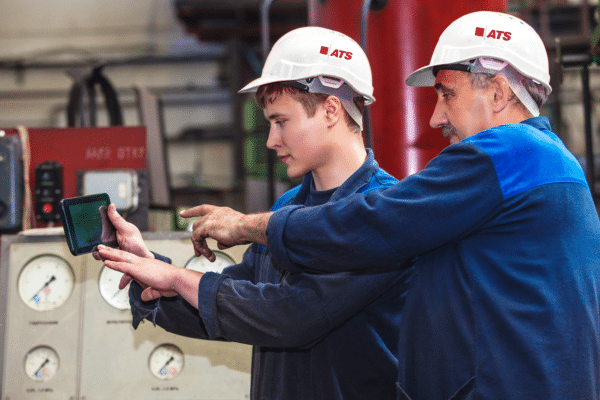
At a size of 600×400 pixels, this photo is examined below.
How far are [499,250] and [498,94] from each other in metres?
0.32

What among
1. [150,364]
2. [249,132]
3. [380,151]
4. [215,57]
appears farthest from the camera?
[215,57]

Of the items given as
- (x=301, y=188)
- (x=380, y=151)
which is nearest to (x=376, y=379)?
(x=301, y=188)

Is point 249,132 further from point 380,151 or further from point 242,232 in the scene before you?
point 242,232

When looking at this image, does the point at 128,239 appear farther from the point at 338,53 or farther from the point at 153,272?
the point at 338,53

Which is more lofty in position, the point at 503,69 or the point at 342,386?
the point at 503,69

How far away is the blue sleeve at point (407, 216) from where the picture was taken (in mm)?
883

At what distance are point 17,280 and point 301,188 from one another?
3.95 feet

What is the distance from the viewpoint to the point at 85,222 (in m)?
1.21

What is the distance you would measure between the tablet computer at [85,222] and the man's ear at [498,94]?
88cm

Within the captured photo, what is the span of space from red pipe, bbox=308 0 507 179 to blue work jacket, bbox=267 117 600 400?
0.79 meters

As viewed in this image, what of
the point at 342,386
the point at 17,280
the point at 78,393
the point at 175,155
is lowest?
the point at 78,393

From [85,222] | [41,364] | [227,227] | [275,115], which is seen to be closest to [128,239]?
[85,222]

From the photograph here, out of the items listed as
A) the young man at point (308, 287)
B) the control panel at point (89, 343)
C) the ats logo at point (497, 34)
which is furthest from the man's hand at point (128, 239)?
the ats logo at point (497, 34)

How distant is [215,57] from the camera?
659 cm
